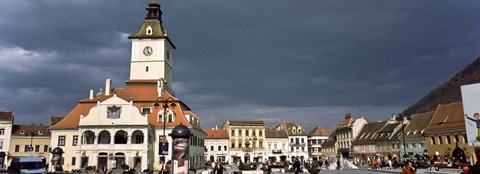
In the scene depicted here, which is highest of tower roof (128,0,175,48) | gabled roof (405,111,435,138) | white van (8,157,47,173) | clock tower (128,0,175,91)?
tower roof (128,0,175,48)

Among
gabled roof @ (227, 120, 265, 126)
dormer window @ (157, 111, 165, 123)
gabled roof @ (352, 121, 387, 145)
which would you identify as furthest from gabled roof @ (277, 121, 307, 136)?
dormer window @ (157, 111, 165, 123)

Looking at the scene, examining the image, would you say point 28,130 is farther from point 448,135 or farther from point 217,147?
point 448,135

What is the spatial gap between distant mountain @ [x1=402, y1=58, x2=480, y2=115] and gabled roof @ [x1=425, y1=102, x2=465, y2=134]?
329 ft

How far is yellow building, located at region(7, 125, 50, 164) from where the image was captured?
72.6 metres

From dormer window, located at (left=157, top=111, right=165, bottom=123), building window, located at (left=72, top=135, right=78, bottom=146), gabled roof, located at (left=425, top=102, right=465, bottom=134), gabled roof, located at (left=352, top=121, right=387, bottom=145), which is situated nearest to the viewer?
gabled roof, located at (left=425, top=102, right=465, bottom=134)

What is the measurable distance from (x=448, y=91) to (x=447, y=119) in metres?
124

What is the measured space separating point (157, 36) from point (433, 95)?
495ft

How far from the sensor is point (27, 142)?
73.8m

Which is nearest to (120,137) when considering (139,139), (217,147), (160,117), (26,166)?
(139,139)

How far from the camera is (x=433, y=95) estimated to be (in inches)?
6983

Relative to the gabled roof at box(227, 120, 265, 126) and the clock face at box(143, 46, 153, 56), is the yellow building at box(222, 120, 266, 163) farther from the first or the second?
the clock face at box(143, 46, 153, 56)

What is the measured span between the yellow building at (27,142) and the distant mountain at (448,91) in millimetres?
135720

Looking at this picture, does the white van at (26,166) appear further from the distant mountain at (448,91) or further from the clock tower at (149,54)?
the distant mountain at (448,91)

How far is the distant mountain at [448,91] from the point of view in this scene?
15562cm
